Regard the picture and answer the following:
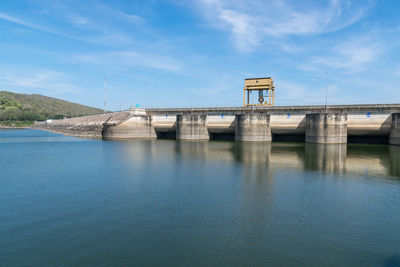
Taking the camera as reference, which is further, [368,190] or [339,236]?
[368,190]

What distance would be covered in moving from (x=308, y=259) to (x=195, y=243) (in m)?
4.84

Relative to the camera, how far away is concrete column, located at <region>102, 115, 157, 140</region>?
70.6 metres

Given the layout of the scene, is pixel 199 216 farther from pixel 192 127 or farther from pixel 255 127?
pixel 192 127

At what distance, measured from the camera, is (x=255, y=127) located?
5959 cm

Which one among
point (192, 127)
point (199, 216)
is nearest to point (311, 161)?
point (199, 216)

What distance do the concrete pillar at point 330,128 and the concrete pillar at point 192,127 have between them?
24128mm

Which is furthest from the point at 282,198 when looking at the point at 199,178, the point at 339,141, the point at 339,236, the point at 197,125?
the point at 197,125

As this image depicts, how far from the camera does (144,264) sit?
1146 cm

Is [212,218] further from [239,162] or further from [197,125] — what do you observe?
[197,125]

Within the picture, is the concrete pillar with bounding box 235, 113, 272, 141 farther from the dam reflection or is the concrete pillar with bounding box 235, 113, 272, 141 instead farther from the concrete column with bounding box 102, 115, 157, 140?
the concrete column with bounding box 102, 115, 157, 140

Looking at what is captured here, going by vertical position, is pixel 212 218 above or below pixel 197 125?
below

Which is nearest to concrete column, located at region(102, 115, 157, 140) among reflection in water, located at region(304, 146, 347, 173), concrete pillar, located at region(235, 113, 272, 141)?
concrete pillar, located at region(235, 113, 272, 141)

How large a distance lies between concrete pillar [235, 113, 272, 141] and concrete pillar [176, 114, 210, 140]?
10083mm

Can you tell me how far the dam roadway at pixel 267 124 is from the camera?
5350 cm
